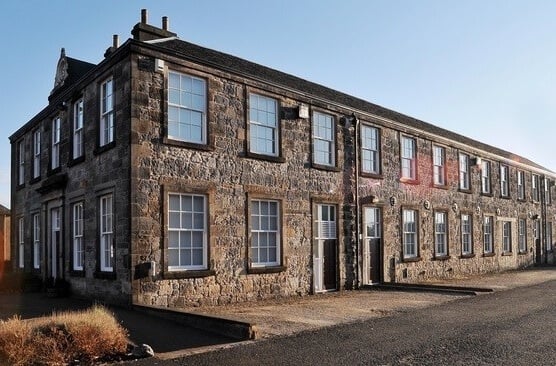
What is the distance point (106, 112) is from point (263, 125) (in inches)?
181

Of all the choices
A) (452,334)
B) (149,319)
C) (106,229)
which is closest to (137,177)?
(106,229)

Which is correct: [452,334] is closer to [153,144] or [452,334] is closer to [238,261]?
[238,261]

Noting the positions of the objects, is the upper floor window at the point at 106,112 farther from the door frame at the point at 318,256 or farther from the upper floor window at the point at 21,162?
the upper floor window at the point at 21,162

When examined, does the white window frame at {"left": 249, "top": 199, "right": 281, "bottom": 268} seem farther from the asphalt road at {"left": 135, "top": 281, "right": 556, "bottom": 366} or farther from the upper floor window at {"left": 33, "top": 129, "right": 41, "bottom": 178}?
the upper floor window at {"left": 33, "top": 129, "right": 41, "bottom": 178}

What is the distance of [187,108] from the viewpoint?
14.8m

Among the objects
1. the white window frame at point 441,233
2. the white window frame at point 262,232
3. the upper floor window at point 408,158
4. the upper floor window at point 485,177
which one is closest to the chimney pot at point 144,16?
the white window frame at point 262,232

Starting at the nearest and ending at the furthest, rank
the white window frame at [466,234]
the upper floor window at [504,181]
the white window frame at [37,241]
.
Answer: the white window frame at [37,241] < the white window frame at [466,234] < the upper floor window at [504,181]

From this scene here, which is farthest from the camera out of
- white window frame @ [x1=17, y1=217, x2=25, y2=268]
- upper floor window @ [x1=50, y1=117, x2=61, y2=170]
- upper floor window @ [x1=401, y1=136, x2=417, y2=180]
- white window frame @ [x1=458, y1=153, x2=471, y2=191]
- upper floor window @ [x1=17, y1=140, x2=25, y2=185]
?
white window frame @ [x1=458, y1=153, x2=471, y2=191]

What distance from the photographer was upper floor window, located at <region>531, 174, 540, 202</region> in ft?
117

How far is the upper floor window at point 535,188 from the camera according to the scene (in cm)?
3556

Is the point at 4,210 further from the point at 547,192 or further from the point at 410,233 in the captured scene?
the point at 547,192

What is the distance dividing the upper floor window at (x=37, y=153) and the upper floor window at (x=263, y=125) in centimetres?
887

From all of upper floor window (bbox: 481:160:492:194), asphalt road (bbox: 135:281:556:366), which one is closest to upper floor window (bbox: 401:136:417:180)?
upper floor window (bbox: 481:160:492:194)

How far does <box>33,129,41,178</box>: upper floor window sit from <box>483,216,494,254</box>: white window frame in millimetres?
21494
